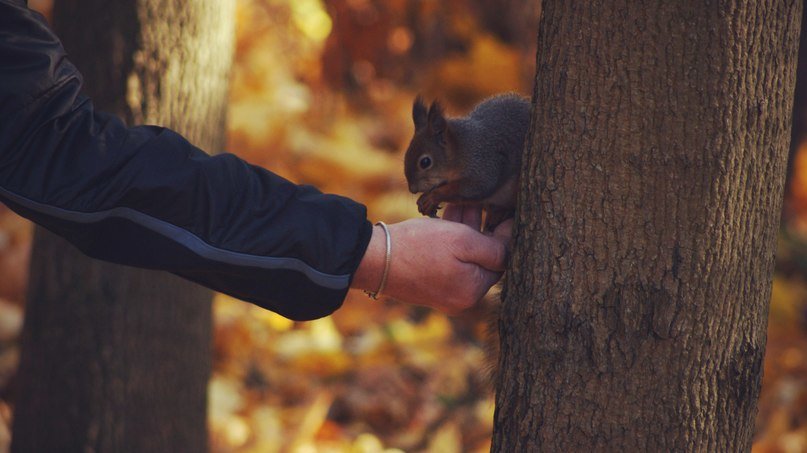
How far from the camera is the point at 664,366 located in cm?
145

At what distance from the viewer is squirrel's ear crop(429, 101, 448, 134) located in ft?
6.63

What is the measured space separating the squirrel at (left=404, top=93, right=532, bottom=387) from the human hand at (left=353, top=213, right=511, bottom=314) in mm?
157

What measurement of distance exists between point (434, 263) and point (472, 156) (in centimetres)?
41

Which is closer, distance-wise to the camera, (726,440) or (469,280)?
(726,440)

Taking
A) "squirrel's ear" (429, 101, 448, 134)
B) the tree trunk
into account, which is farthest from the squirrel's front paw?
the tree trunk

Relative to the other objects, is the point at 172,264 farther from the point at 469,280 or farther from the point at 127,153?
the point at 469,280

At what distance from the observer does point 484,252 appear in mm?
1646

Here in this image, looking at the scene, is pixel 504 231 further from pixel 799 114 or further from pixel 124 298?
pixel 799 114

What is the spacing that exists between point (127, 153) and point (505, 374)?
0.74m

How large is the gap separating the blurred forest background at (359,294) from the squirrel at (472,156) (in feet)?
1.82

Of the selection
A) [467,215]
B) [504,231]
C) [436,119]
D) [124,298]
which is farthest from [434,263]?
[124,298]

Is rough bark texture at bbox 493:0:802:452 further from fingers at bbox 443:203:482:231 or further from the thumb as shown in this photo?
fingers at bbox 443:203:482:231

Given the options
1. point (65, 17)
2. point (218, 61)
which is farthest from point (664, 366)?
point (65, 17)

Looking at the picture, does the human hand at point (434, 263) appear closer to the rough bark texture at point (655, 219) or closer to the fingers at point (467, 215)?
the rough bark texture at point (655, 219)
